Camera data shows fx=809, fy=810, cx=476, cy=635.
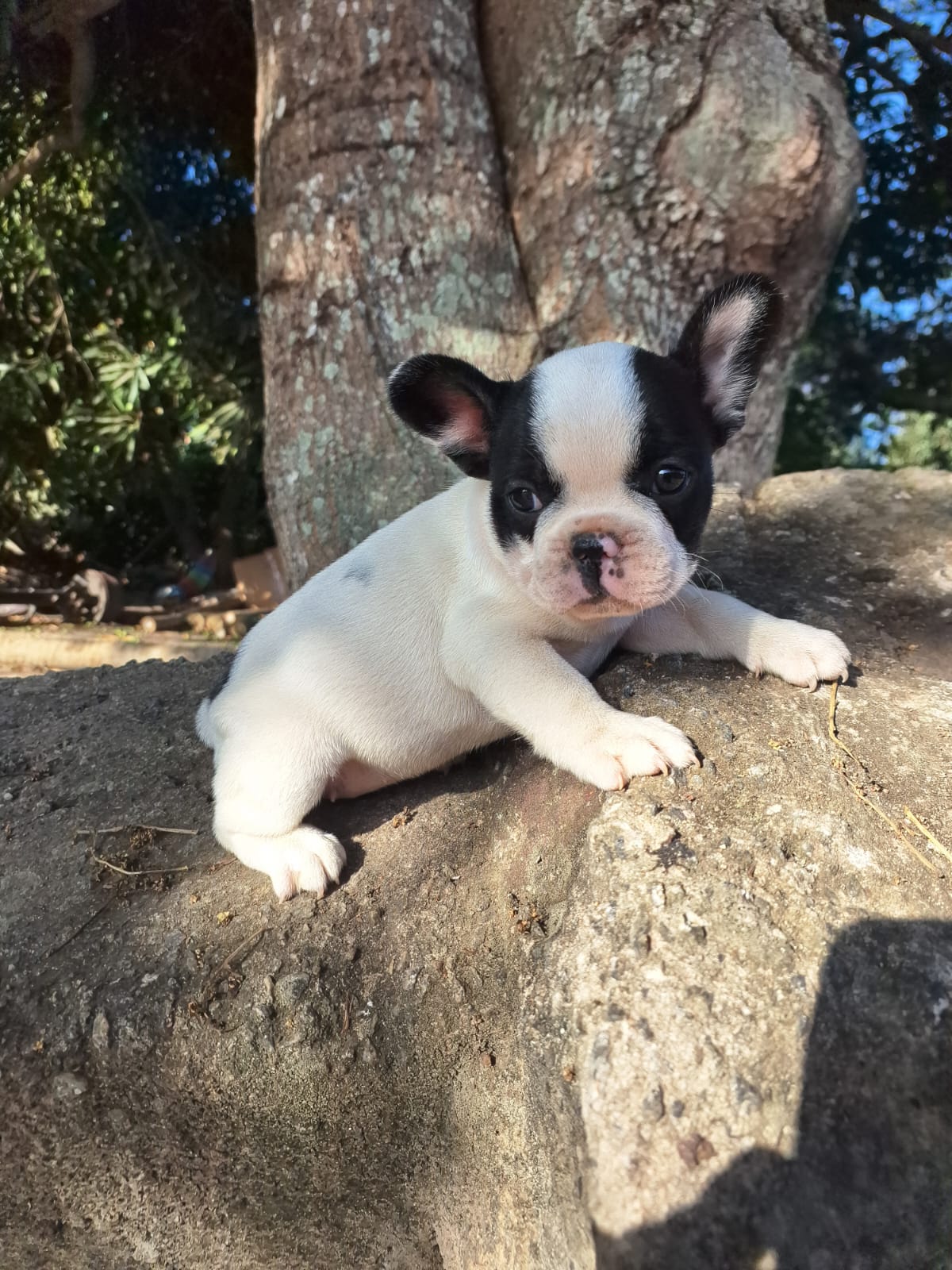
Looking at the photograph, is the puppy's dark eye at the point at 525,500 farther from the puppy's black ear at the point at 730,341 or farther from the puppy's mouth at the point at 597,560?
the puppy's black ear at the point at 730,341

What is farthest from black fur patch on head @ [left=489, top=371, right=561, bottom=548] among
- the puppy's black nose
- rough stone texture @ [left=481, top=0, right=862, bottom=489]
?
rough stone texture @ [left=481, top=0, right=862, bottom=489]

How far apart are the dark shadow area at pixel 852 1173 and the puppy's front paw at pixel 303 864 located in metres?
1.28

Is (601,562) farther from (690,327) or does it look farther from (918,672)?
(918,672)

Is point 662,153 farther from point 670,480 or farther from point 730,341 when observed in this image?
point 670,480

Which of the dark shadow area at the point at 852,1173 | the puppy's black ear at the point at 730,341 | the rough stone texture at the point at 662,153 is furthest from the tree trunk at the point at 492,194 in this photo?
the dark shadow area at the point at 852,1173

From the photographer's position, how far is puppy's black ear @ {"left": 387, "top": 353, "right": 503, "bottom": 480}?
247 cm

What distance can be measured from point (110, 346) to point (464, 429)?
7.45m

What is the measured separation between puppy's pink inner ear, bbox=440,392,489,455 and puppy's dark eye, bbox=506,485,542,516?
1.06ft

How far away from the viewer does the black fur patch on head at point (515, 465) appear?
2250 millimetres

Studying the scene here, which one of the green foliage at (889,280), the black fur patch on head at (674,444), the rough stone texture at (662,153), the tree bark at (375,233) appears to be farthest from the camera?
the green foliage at (889,280)

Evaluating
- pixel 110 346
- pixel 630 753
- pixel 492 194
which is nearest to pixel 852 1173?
pixel 630 753

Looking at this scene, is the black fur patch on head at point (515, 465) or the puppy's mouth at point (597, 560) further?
the black fur patch on head at point (515, 465)

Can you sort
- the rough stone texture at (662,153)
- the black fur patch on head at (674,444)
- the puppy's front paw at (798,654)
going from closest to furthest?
the black fur patch on head at (674,444), the puppy's front paw at (798,654), the rough stone texture at (662,153)

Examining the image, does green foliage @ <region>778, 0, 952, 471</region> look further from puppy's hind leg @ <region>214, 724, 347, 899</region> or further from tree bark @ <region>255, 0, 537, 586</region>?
puppy's hind leg @ <region>214, 724, 347, 899</region>
